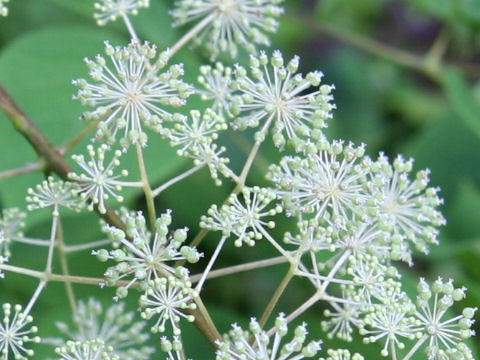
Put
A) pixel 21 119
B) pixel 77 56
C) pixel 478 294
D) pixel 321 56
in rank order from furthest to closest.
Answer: pixel 321 56
pixel 77 56
pixel 478 294
pixel 21 119

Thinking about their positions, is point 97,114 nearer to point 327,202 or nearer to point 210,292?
point 327,202

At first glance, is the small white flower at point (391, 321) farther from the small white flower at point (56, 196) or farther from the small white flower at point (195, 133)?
the small white flower at point (56, 196)

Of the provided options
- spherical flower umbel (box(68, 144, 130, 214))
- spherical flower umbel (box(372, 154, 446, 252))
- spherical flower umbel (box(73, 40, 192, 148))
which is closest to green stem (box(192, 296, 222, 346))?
spherical flower umbel (box(68, 144, 130, 214))

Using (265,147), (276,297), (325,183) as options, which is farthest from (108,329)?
(265,147)

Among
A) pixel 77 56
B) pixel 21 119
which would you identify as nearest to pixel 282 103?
pixel 21 119

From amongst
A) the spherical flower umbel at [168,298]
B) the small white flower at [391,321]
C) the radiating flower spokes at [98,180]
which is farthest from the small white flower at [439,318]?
the radiating flower spokes at [98,180]

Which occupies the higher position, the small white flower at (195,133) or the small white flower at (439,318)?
the small white flower at (195,133)

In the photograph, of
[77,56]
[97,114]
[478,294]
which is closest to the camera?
[97,114]
